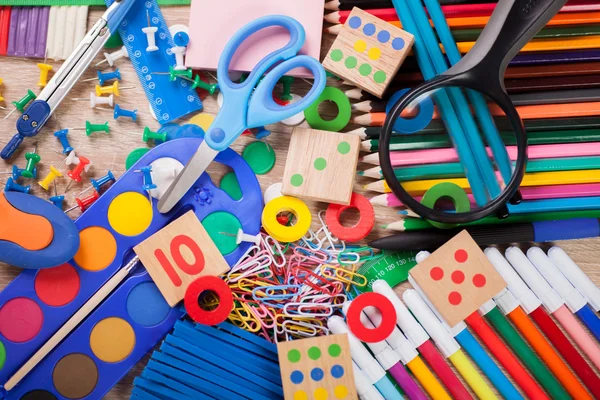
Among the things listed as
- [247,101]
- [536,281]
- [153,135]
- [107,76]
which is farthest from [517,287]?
[107,76]

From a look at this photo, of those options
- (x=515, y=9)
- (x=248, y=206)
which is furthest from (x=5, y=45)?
(x=515, y=9)

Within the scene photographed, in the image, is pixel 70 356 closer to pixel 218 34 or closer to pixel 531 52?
pixel 218 34

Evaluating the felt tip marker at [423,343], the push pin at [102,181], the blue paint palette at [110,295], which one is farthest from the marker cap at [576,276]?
the push pin at [102,181]

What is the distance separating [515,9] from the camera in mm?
729

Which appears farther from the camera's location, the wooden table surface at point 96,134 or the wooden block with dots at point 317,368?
the wooden table surface at point 96,134

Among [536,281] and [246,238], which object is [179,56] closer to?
[246,238]

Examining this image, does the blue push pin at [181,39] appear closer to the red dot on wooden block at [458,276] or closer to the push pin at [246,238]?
the push pin at [246,238]

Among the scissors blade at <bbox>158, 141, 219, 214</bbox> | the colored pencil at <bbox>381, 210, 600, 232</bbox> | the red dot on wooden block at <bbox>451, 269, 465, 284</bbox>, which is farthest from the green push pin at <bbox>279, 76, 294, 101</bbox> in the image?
the red dot on wooden block at <bbox>451, 269, 465, 284</bbox>

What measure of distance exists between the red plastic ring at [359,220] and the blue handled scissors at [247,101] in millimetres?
154

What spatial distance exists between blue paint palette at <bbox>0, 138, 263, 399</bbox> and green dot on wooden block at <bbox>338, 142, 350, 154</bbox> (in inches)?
5.1

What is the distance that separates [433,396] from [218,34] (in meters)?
0.60

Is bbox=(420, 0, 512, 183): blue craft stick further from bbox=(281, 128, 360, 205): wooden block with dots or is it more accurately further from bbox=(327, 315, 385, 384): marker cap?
bbox=(327, 315, 385, 384): marker cap

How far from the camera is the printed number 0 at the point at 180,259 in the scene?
82 cm

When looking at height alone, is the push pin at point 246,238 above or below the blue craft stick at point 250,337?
above
